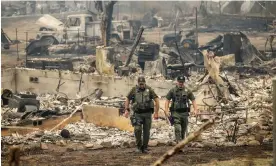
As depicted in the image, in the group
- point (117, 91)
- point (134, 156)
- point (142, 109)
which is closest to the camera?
point (134, 156)

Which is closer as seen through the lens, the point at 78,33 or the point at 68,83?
the point at 68,83

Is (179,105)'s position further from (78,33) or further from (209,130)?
(78,33)

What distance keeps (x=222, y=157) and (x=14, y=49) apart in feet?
89.9

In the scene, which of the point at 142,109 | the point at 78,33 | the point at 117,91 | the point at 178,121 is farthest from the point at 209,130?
the point at 78,33

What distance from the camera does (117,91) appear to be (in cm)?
1873

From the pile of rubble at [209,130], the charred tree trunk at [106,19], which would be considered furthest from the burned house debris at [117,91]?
the charred tree trunk at [106,19]

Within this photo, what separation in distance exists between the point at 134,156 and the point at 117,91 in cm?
959

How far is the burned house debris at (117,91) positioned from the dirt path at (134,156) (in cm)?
5

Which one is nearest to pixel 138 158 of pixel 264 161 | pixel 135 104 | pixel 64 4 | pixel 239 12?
pixel 135 104

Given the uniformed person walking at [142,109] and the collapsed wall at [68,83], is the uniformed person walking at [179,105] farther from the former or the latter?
the collapsed wall at [68,83]

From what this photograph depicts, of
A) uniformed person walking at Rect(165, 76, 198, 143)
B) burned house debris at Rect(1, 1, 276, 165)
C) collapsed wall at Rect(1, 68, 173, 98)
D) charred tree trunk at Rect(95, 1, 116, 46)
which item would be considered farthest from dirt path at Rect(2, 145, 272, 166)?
charred tree trunk at Rect(95, 1, 116, 46)

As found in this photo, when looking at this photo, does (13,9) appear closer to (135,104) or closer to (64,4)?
(64,4)

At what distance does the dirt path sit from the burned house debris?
2.0 inches

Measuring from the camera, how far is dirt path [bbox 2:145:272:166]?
29.0 ft
